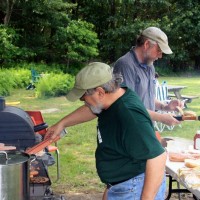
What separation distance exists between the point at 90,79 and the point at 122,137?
281mm

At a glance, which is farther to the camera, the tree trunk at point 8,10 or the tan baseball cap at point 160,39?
the tree trunk at point 8,10

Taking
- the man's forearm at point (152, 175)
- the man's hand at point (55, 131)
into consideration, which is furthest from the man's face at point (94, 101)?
the man's hand at point (55, 131)

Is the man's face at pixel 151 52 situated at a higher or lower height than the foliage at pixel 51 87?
higher

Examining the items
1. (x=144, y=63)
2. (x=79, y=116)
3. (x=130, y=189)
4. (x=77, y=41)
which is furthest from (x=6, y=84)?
(x=130, y=189)

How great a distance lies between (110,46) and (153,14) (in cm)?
329

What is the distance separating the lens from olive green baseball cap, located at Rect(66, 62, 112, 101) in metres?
1.71

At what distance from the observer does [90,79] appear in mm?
1723

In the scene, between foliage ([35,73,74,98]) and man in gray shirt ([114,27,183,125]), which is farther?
foliage ([35,73,74,98])

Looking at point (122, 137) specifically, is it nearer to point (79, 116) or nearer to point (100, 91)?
point (100, 91)

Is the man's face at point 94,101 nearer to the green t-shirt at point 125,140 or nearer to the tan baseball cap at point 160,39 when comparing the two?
the green t-shirt at point 125,140

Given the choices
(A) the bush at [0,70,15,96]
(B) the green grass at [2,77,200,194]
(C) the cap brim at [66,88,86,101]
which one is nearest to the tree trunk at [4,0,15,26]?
(A) the bush at [0,70,15,96]

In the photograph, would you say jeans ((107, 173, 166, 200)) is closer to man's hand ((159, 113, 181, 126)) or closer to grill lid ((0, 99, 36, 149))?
man's hand ((159, 113, 181, 126))

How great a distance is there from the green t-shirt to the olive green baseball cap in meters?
0.12

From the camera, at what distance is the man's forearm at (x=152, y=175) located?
1.70m
